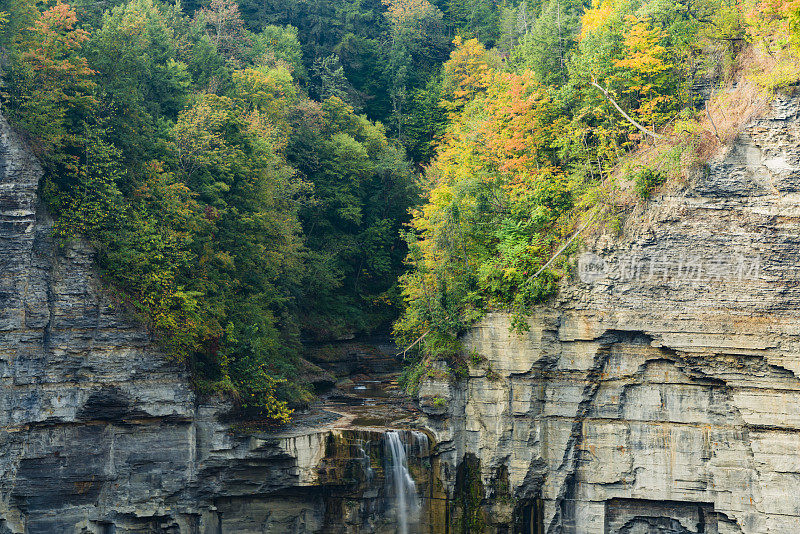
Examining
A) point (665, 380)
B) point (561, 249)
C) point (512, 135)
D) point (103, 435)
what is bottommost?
point (103, 435)

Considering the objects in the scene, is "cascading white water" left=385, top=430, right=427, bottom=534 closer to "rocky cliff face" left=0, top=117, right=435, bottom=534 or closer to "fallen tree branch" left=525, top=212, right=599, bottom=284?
"rocky cliff face" left=0, top=117, right=435, bottom=534

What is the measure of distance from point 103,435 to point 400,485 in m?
10.3

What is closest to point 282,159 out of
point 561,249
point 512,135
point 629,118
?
point 512,135

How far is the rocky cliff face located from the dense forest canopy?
3.26ft

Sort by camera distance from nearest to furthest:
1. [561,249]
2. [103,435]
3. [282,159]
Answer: [103,435] → [561,249] → [282,159]

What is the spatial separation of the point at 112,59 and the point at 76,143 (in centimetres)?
381

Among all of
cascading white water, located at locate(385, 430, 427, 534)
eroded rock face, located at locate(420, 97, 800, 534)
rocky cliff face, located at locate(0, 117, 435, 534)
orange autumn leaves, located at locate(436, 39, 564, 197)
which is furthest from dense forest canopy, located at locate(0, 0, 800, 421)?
cascading white water, located at locate(385, 430, 427, 534)

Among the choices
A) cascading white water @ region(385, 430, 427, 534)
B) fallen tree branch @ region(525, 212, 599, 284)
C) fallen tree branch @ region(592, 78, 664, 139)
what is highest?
fallen tree branch @ region(592, 78, 664, 139)

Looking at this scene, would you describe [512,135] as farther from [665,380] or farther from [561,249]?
[665,380]

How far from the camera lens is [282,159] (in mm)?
35375

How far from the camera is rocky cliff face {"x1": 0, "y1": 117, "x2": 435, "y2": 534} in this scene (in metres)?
22.1

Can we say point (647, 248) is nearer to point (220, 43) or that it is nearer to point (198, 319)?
point (198, 319)

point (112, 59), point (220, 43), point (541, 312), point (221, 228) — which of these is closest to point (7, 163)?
point (112, 59)

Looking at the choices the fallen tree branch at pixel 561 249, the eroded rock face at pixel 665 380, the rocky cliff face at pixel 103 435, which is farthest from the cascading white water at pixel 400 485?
the fallen tree branch at pixel 561 249
